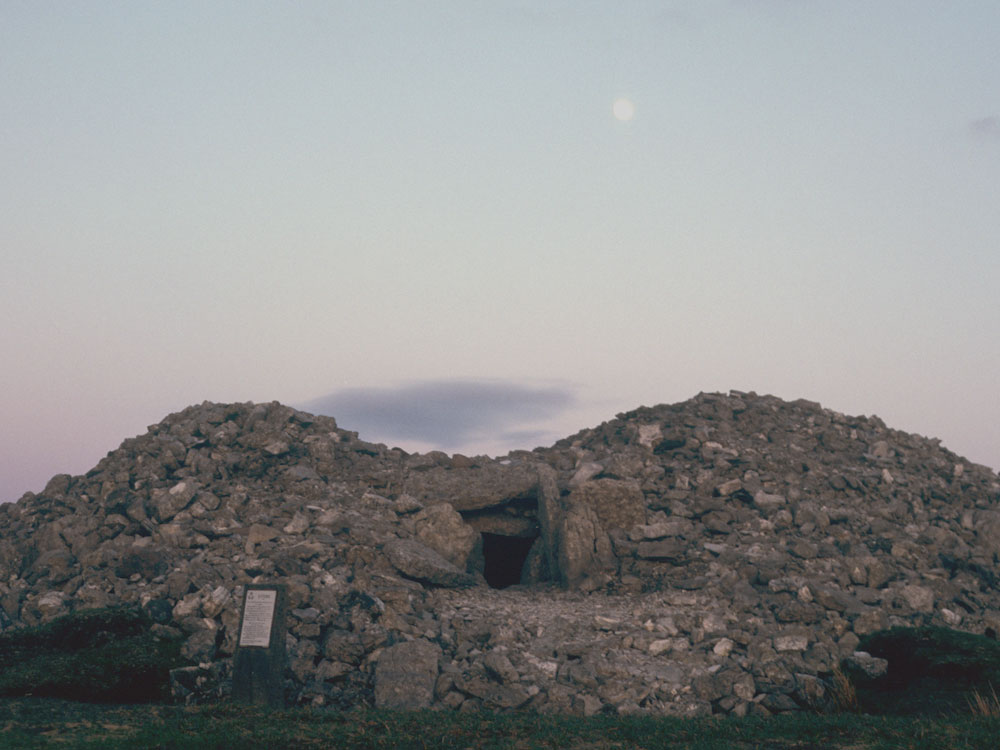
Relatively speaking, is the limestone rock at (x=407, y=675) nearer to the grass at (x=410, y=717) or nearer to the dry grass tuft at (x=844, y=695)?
the grass at (x=410, y=717)

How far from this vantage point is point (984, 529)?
25438 mm

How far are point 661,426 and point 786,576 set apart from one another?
9735 millimetres

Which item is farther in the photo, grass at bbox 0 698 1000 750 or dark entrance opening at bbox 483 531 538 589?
dark entrance opening at bbox 483 531 538 589

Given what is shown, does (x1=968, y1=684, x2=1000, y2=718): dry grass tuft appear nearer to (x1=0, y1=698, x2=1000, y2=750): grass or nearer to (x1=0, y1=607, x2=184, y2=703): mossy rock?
(x1=0, y1=698, x2=1000, y2=750): grass

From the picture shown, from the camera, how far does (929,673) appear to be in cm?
1481

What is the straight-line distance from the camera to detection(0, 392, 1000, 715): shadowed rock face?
16.1 meters

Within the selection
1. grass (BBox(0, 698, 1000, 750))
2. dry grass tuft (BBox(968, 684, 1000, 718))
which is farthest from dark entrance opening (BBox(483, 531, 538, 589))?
dry grass tuft (BBox(968, 684, 1000, 718))

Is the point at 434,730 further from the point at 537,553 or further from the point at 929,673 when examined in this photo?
the point at 537,553

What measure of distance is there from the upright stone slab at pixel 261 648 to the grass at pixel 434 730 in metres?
1.55

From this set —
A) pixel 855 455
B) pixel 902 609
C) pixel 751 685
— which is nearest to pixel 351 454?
pixel 751 685

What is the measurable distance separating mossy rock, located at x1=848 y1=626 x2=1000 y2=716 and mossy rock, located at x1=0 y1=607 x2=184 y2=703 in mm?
13267

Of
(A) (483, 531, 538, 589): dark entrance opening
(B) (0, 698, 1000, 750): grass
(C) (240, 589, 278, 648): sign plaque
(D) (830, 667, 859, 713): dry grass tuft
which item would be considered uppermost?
(A) (483, 531, 538, 589): dark entrance opening

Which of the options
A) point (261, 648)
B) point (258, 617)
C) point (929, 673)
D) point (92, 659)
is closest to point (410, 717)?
point (261, 648)

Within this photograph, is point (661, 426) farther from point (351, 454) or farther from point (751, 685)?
point (751, 685)
